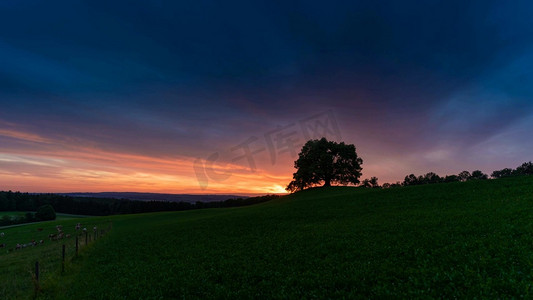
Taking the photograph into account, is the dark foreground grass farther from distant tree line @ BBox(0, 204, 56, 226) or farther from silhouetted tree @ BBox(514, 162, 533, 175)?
distant tree line @ BBox(0, 204, 56, 226)

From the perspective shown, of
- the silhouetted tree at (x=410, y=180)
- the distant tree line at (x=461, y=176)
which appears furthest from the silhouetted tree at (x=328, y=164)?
the silhouetted tree at (x=410, y=180)

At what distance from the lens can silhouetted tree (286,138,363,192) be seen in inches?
3235

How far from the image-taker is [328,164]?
82.4 metres

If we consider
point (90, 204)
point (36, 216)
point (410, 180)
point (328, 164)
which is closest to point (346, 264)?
point (328, 164)

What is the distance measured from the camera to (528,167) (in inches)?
3755

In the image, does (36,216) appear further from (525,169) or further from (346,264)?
(525,169)

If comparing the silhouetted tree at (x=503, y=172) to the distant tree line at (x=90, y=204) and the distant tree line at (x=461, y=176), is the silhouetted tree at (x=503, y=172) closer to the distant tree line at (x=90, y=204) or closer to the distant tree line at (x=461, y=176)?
the distant tree line at (x=461, y=176)

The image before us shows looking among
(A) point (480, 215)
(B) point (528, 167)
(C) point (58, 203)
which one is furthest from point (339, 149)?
(C) point (58, 203)

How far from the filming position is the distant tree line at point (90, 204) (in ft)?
456

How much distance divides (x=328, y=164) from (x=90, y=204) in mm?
161273

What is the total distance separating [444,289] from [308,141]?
3180 inches

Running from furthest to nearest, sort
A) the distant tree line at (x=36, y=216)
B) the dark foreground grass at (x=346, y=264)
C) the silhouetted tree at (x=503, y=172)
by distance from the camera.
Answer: the distant tree line at (x=36, y=216) → the silhouetted tree at (x=503, y=172) → the dark foreground grass at (x=346, y=264)

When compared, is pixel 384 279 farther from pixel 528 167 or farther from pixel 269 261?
pixel 528 167

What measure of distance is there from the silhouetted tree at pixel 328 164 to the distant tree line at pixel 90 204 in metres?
54.5
